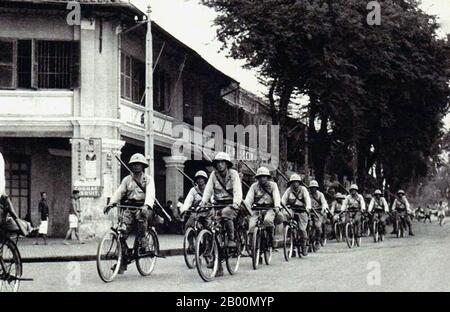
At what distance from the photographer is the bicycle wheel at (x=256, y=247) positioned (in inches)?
586

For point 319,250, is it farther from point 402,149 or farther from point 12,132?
point 402,149

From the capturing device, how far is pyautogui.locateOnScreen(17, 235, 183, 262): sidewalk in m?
18.6

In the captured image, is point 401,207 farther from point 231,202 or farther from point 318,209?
point 231,202

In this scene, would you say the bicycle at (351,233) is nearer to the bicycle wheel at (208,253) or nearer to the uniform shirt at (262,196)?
the uniform shirt at (262,196)

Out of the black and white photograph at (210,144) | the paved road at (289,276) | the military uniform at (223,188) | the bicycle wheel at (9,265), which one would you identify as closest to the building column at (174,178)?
the black and white photograph at (210,144)

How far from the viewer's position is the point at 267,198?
15.7 m

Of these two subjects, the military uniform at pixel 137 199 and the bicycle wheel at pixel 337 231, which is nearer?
the military uniform at pixel 137 199

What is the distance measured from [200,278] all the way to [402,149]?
27136 mm

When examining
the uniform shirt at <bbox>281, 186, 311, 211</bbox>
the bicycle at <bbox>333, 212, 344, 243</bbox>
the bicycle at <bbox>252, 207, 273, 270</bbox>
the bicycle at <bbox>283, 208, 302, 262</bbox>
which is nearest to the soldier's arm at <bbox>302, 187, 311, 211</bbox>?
the uniform shirt at <bbox>281, 186, 311, 211</bbox>

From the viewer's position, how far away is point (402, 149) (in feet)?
127

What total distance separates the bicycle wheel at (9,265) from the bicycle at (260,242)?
5.65 m

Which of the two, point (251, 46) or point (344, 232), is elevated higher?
point (251, 46)

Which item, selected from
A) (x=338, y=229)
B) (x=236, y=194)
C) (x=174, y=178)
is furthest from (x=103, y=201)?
(x=236, y=194)
